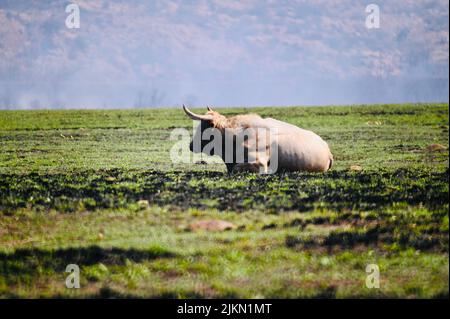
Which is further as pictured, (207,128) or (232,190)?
(207,128)

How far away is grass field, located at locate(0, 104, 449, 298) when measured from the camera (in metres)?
6.41

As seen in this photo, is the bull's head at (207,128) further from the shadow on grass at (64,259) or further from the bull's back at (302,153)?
the shadow on grass at (64,259)

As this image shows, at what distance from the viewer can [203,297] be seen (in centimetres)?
630

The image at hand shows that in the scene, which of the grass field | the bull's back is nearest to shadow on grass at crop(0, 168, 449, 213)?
the grass field

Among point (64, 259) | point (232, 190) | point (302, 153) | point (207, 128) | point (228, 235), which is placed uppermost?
point (207, 128)

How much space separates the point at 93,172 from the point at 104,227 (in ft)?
12.8

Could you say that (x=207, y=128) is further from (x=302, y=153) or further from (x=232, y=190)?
(x=232, y=190)

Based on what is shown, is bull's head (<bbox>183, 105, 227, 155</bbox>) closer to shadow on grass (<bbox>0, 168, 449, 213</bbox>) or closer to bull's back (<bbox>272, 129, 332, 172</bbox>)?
shadow on grass (<bbox>0, 168, 449, 213</bbox>)

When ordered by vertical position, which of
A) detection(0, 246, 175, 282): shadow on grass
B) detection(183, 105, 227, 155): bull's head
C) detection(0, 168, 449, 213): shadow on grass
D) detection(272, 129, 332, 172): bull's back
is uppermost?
detection(183, 105, 227, 155): bull's head

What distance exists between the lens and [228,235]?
733 centimetres

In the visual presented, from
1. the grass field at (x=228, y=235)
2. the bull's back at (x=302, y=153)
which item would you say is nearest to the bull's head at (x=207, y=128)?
the grass field at (x=228, y=235)

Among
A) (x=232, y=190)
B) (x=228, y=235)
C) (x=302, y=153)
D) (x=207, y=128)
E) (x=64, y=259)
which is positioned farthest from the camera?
(x=302, y=153)

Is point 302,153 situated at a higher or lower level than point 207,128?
lower

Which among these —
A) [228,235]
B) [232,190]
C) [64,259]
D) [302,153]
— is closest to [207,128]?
[302,153]
